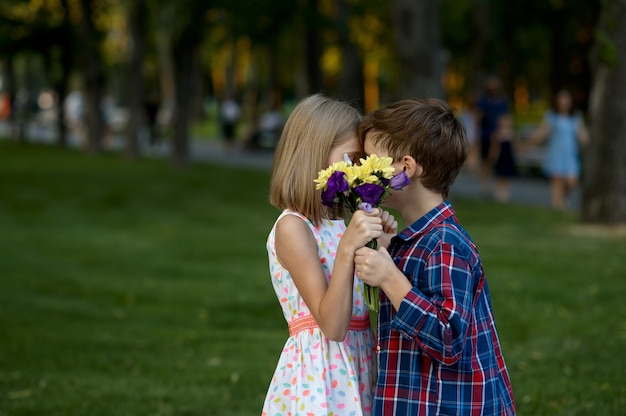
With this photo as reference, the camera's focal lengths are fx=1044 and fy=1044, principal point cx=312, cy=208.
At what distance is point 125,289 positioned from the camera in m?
9.85

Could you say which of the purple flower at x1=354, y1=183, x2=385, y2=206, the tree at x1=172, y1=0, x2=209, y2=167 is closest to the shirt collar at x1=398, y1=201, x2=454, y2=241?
the purple flower at x1=354, y1=183, x2=385, y2=206

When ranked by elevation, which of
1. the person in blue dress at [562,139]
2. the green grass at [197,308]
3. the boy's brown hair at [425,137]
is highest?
the boy's brown hair at [425,137]

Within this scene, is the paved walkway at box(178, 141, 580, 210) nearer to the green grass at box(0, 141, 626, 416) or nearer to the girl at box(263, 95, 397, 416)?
the green grass at box(0, 141, 626, 416)

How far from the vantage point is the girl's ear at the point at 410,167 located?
3076 mm

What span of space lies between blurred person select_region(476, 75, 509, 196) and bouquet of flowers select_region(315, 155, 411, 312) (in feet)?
48.6

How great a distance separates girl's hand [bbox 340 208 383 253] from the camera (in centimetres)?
293

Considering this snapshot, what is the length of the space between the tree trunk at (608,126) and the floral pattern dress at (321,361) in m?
9.34

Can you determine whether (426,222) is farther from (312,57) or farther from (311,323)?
(312,57)

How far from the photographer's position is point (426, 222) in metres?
3.10

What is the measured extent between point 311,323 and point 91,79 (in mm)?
28105

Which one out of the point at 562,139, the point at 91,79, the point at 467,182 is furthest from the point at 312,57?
the point at 91,79

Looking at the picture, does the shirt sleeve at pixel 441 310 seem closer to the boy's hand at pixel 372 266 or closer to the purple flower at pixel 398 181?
the boy's hand at pixel 372 266

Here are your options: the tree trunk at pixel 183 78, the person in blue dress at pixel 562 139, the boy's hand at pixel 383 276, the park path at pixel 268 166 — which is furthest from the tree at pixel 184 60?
the boy's hand at pixel 383 276

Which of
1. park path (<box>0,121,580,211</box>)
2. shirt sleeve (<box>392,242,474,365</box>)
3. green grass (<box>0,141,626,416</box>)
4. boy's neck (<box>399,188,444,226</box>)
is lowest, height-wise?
park path (<box>0,121,580,211</box>)
